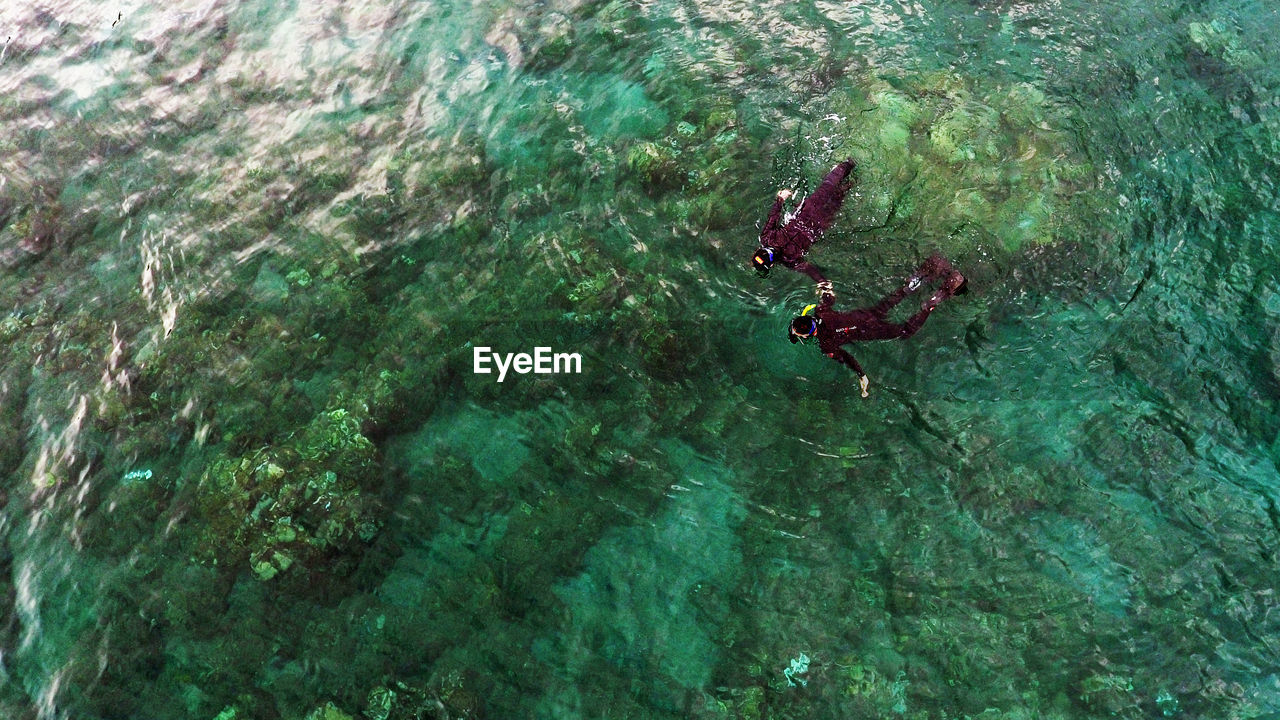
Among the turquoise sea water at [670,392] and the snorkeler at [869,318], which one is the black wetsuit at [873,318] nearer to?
the snorkeler at [869,318]

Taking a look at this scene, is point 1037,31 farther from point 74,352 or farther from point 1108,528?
point 74,352

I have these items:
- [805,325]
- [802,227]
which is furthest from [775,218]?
[805,325]

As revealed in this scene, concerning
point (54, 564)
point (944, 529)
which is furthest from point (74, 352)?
point (944, 529)

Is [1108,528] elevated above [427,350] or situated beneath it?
situated beneath

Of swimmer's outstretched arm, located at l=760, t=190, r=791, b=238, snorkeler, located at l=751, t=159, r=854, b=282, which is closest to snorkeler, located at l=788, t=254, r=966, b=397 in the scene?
snorkeler, located at l=751, t=159, r=854, b=282

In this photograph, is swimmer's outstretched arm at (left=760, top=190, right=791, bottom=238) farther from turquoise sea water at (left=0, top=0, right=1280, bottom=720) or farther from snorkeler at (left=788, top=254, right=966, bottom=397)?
snorkeler at (left=788, top=254, right=966, bottom=397)
